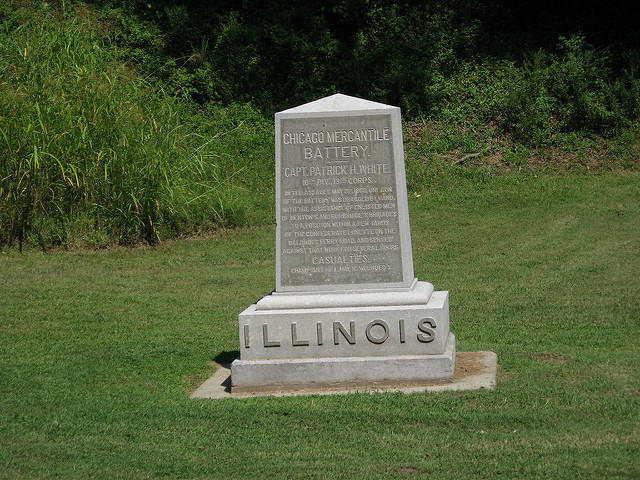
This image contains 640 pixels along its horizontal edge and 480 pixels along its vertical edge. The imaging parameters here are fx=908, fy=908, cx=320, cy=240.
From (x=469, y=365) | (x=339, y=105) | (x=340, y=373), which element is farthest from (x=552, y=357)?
(x=339, y=105)

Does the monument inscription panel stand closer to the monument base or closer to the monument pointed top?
the monument pointed top

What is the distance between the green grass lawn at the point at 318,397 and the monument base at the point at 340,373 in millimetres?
290

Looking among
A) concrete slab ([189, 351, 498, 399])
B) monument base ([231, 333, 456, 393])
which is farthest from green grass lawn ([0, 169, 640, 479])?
monument base ([231, 333, 456, 393])

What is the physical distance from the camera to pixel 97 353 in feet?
25.8

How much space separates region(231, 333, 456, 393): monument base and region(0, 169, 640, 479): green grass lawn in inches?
11.4

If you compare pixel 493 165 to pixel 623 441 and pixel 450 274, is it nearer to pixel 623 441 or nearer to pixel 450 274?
pixel 450 274

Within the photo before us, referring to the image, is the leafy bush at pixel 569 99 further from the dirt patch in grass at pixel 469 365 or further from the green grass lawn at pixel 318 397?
the dirt patch in grass at pixel 469 365

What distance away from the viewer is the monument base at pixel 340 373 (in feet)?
20.5

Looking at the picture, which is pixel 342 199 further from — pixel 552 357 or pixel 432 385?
pixel 552 357

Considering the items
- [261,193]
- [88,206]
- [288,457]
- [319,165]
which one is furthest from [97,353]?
[261,193]

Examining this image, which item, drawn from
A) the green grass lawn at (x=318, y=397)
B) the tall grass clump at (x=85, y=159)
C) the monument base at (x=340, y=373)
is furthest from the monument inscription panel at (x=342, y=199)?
the tall grass clump at (x=85, y=159)

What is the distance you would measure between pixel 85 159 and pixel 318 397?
307 inches

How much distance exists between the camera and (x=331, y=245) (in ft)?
21.6

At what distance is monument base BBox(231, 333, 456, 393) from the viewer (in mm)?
6242
